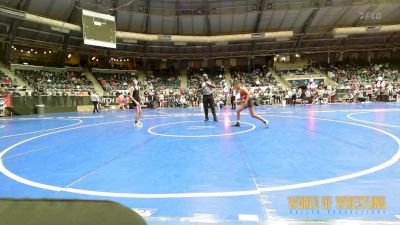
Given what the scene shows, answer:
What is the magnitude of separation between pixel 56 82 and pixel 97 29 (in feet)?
30.2

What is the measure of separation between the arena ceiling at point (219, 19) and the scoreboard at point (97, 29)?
347cm

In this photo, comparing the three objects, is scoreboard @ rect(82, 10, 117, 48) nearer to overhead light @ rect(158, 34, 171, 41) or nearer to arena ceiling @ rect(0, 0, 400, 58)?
arena ceiling @ rect(0, 0, 400, 58)

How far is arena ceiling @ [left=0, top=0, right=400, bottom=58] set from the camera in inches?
1186

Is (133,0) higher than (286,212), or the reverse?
(133,0)

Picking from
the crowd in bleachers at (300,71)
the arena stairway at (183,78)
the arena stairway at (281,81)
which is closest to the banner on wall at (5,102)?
the arena stairway at (183,78)

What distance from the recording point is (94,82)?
36.7 meters

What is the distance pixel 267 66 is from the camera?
43.8m

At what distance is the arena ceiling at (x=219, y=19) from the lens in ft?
98.8

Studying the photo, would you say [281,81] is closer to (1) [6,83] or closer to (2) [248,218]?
(1) [6,83]

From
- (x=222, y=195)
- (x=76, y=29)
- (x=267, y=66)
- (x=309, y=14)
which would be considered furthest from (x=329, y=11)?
(x=222, y=195)

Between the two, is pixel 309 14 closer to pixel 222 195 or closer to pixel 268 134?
pixel 268 134

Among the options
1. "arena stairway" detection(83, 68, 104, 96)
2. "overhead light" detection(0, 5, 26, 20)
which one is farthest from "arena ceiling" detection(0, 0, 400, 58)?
"arena stairway" detection(83, 68, 104, 96)

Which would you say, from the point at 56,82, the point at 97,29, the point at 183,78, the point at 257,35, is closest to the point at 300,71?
the point at 257,35

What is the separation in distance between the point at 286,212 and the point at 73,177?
306 cm
